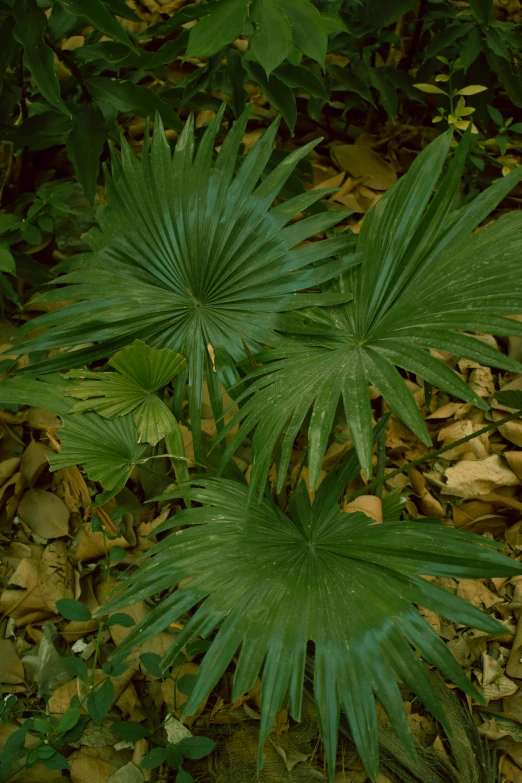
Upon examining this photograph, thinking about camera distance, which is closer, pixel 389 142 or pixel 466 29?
pixel 466 29

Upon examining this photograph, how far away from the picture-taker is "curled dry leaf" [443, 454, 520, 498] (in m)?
1.66

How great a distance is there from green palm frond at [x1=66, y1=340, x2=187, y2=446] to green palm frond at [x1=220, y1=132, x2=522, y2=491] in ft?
0.48

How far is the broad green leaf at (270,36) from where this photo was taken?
3.95 feet

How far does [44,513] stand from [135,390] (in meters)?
0.56

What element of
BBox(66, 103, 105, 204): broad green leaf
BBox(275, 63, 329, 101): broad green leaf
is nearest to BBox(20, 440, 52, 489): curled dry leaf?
BBox(66, 103, 105, 204): broad green leaf

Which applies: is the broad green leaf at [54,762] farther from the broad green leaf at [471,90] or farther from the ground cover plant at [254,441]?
the broad green leaf at [471,90]

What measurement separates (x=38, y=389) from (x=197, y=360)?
0.28 meters

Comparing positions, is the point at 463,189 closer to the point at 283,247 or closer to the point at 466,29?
the point at 466,29

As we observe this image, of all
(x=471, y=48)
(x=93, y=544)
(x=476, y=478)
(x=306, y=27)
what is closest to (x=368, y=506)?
(x=476, y=478)

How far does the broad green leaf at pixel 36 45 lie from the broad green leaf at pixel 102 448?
644 mm

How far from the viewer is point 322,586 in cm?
104

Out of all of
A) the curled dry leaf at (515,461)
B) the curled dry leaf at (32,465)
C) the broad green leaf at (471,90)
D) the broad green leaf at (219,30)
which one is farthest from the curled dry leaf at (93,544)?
the broad green leaf at (471,90)

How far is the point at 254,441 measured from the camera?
1.10 meters

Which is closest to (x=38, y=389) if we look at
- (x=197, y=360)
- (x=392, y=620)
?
(x=197, y=360)
